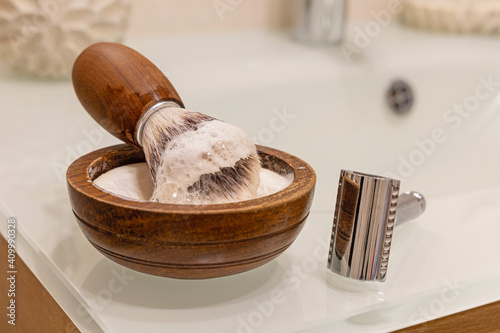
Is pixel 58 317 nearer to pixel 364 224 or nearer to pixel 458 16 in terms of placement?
pixel 364 224

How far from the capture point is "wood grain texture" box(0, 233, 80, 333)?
0.42 m

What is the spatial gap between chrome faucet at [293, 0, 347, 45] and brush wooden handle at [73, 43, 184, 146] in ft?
1.92

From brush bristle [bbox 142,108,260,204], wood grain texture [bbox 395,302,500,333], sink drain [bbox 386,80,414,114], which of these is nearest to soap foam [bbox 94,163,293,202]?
brush bristle [bbox 142,108,260,204]

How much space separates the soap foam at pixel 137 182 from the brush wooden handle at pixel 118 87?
21 millimetres

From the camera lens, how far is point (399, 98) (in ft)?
3.18

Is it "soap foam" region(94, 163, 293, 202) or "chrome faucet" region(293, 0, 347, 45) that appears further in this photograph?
"chrome faucet" region(293, 0, 347, 45)

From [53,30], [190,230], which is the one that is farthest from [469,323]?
[53,30]

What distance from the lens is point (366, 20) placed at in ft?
4.01

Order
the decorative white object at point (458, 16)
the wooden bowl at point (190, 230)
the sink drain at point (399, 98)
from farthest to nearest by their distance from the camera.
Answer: the decorative white object at point (458, 16) → the sink drain at point (399, 98) → the wooden bowl at point (190, 230)

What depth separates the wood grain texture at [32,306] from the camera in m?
0.42

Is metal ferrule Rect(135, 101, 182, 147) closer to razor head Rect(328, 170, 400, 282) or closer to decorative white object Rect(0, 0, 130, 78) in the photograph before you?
razor head Rect(328, 170, 400, 282)

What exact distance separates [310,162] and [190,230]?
509 millimetres

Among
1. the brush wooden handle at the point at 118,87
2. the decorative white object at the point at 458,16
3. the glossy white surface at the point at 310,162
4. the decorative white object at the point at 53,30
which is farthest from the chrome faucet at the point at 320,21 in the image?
the brush wooden handle at the point at 118,87

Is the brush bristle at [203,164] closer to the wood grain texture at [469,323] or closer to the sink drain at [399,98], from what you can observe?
the wood grain texture at [469,323]
